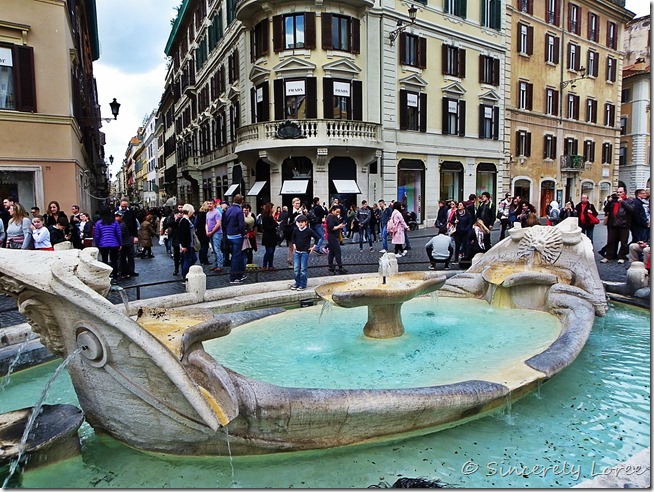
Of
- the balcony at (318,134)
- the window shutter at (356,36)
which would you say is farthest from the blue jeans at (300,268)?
the window shutter at (356,36)

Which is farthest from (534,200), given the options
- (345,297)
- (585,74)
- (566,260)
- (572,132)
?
(345,297)

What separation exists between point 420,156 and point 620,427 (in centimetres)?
2241

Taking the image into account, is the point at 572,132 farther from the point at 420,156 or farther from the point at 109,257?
the point at 109,257

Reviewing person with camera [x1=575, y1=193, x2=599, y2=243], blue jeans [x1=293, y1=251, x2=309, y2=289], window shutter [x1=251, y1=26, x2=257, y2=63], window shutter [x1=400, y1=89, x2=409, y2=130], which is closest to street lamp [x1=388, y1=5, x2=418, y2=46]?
window shutter [x1=400, y1=89, x2=409, y2=130]

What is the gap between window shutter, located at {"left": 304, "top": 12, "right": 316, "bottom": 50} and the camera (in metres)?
21.9

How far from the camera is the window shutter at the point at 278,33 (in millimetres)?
22078

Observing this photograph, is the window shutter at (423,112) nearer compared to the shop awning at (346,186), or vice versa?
the shop awning at (346,186)

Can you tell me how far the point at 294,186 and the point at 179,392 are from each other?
1983cm

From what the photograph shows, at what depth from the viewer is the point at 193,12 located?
3766cm

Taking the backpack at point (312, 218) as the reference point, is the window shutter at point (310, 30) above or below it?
above

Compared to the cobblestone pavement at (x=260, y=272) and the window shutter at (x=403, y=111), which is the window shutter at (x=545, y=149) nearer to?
the window shutter at (x=403, y=111)

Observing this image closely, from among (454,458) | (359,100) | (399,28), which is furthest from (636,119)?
(454,458)

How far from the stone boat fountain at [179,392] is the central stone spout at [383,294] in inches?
62.2

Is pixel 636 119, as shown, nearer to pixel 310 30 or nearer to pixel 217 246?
pixel 310 30
